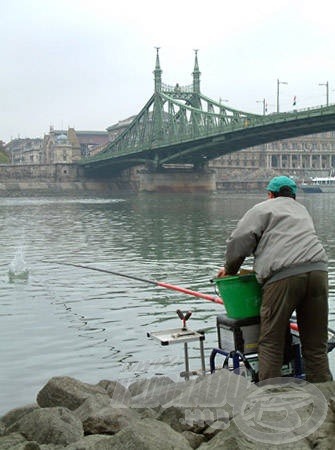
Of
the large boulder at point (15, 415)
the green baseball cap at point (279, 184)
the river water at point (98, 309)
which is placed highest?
the green baseball cap at point (279, 184)

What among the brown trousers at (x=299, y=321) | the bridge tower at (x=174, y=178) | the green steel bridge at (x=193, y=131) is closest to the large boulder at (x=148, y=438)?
the brown trousers at (x=299, y=321)

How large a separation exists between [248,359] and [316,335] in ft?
1.85

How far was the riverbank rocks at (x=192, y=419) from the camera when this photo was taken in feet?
14.5

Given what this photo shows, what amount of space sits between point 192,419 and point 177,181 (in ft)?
309

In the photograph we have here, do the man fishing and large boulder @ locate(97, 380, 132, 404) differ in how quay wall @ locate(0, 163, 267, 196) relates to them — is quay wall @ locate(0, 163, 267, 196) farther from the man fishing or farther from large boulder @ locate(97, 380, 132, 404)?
the man fishing

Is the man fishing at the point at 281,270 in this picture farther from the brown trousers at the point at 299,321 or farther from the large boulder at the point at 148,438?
the large boulder at the point at 148,438

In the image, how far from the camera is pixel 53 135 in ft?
631

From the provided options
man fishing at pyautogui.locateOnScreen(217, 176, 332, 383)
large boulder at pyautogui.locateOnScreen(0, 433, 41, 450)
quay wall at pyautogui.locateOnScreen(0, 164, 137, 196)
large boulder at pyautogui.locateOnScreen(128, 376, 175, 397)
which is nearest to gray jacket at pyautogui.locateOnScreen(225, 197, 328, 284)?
man fishing at pyautogui.locateOnScreen(217, 176, 332, 383)

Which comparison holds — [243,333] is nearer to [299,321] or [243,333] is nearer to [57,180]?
[299,321]

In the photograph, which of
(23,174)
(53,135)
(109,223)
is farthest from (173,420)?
(53,135)

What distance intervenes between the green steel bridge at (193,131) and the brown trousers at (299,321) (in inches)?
2214

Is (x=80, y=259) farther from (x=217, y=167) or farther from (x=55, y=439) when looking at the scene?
(x=217, y=167)

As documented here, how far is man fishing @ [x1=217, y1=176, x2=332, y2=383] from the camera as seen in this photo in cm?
549

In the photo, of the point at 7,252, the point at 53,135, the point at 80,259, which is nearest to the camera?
the point at 80,259
